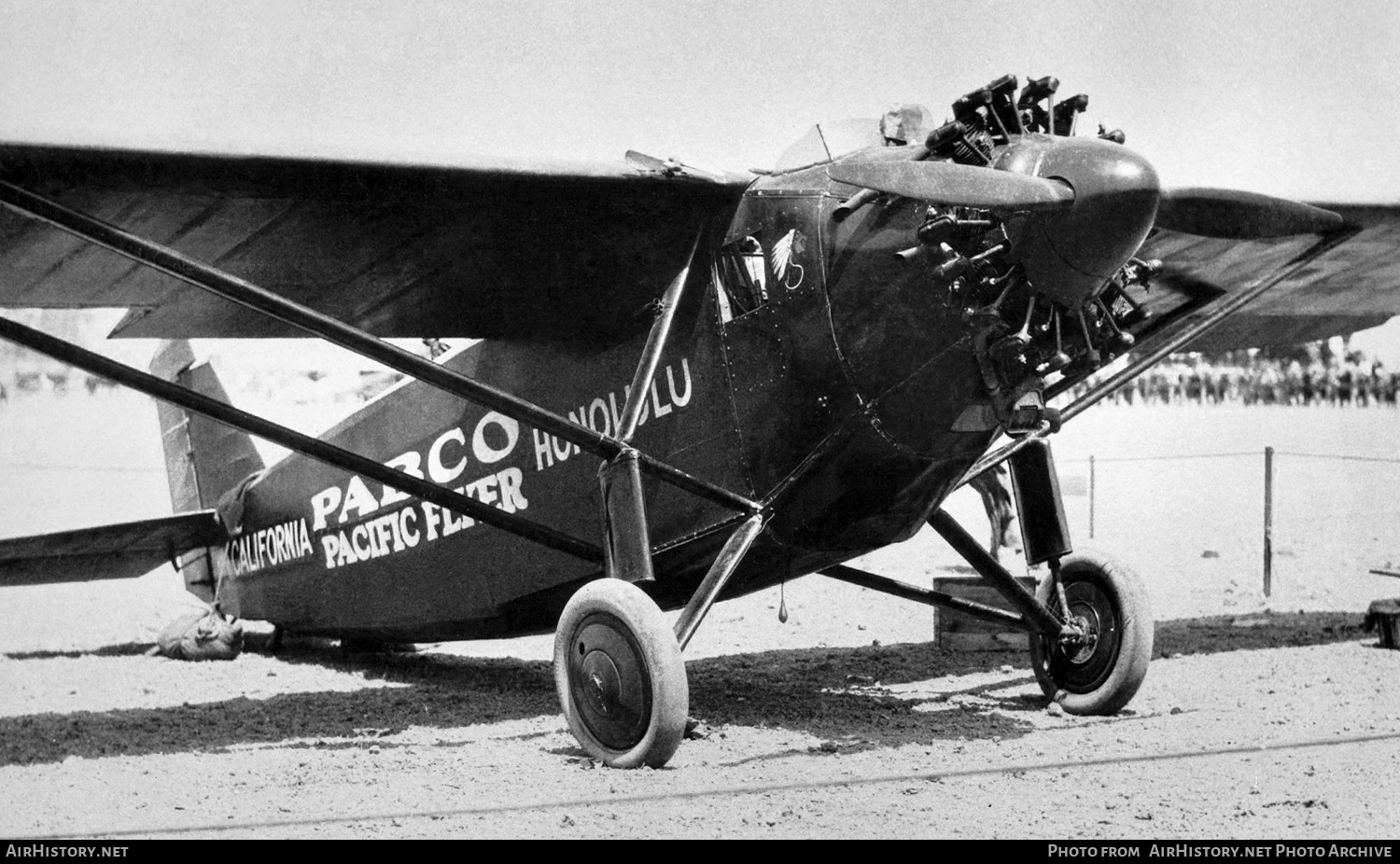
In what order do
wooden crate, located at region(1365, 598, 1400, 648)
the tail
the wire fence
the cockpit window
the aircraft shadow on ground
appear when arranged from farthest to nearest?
the wire fence
the tail
wooden crate, located at region(1365, 598, 1400, 648)
the aircraft shadow on ground
the cockpit window

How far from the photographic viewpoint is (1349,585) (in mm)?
13844

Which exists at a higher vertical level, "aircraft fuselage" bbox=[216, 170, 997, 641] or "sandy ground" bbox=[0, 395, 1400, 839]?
"aircraft fuselage" bbox=[216, 170, 997, 641]

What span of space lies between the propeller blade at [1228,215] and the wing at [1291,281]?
2.51 ft

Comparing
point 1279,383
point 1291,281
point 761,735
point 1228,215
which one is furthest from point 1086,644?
point 1279,383

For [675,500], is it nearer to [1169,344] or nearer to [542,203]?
[542,203]

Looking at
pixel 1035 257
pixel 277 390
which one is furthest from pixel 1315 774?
pixel 277 390

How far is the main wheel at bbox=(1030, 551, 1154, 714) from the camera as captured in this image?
7.30 m

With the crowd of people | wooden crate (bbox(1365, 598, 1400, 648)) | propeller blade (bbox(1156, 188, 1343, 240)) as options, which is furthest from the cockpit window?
the crowd of people

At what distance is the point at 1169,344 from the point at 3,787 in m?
6.30

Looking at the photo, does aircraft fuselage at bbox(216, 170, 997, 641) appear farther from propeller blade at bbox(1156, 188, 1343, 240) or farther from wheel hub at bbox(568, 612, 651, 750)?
propeller blade at bbox(1156, 188, 1343, 240)

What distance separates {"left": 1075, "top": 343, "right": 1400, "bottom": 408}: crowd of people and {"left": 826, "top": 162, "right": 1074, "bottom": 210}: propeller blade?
40559mm

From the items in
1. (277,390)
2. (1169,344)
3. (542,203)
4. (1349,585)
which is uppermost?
(277,390)

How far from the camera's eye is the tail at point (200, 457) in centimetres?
1064

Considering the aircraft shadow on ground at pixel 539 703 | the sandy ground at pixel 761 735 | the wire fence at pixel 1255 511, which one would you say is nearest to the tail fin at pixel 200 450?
the sandy ground at pixel 761 735
